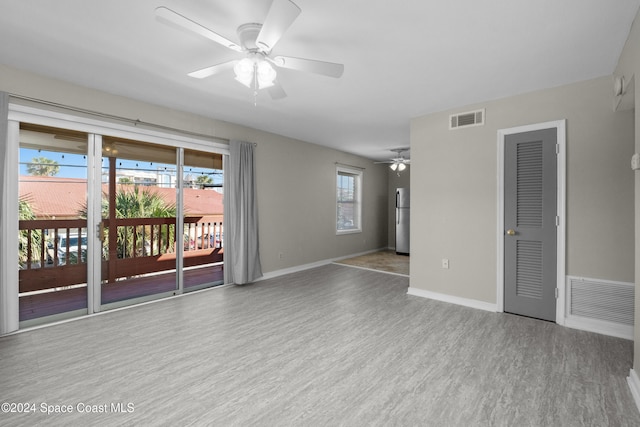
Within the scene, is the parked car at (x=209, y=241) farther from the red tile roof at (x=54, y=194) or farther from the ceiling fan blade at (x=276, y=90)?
the ceiling fan blade at (x=276, y=90)

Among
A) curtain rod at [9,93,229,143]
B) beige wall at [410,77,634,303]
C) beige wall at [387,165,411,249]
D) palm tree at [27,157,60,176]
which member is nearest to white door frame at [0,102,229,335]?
curtain rod at [9,93,229,143]

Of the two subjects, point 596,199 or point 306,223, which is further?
point 306,223

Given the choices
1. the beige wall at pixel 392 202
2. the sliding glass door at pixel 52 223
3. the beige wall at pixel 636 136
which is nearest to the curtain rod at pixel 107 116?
the sliding glass door at pixel 52 223

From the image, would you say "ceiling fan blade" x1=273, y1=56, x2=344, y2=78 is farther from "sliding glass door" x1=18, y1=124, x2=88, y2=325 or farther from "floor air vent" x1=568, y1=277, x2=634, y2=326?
"floor air vent" x1=568, y1=277, x2=634, y2=326

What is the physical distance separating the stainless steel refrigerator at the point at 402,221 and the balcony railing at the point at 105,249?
4.77 m

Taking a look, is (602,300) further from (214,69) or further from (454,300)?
(214,69)

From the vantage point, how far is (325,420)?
1.73m

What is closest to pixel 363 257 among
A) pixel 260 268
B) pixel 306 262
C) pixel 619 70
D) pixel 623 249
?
pixel 306 262

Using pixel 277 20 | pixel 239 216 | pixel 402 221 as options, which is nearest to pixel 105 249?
pixel 239 216

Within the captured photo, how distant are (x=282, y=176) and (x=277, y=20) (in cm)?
381

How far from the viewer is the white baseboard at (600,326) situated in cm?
279

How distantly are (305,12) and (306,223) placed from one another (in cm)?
428

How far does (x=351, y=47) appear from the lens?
2.43 m

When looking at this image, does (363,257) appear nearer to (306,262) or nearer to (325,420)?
(306,262)
